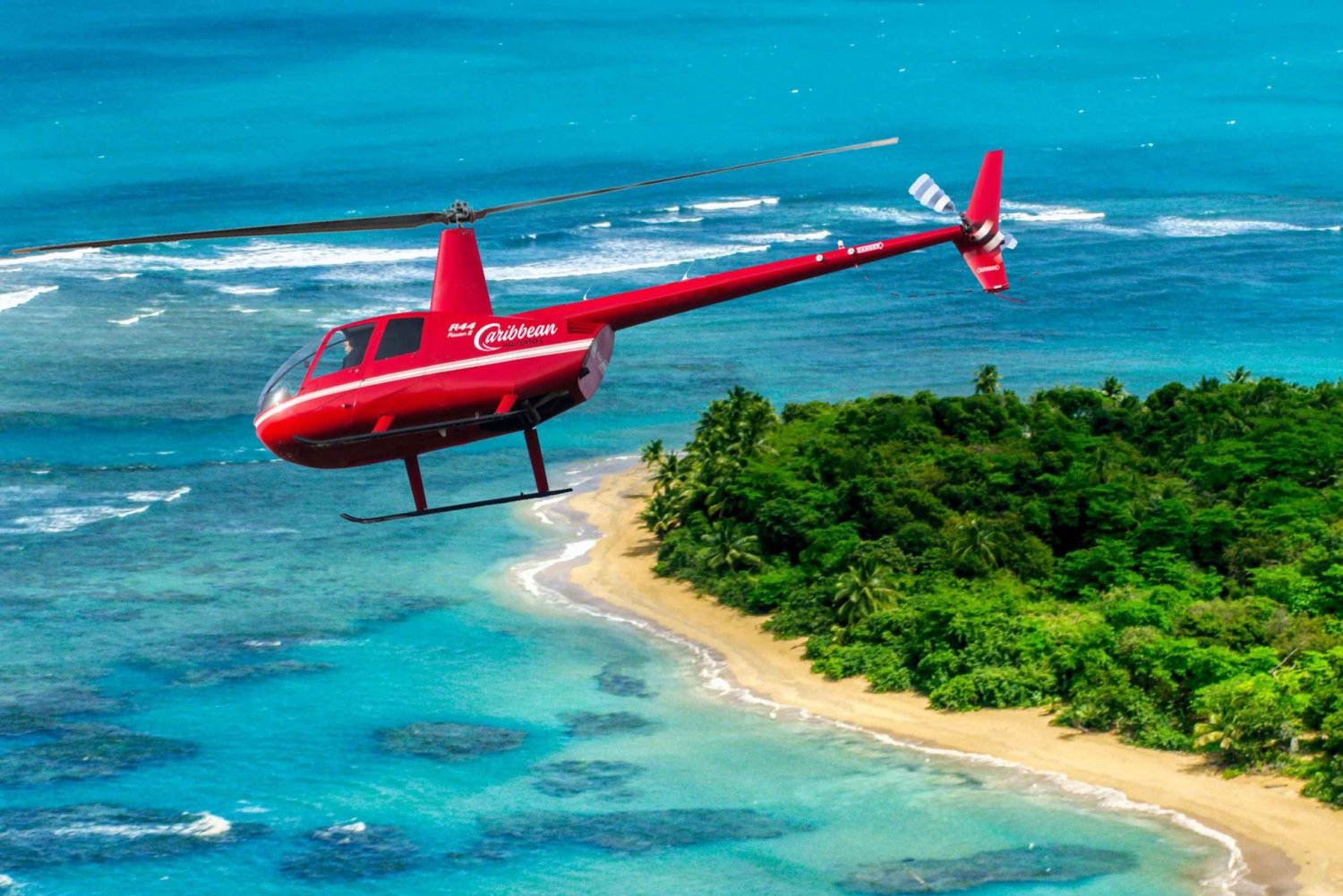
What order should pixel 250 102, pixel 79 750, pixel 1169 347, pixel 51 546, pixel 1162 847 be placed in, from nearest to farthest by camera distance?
1. pixel 1162 847
2. pixel 79 750
3. pixel 51 546
4. pixel 1169 347
5. pixel 250 102

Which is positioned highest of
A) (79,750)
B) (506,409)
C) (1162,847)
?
(506,409)

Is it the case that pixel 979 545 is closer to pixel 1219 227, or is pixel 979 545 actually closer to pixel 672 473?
pixel 672 473

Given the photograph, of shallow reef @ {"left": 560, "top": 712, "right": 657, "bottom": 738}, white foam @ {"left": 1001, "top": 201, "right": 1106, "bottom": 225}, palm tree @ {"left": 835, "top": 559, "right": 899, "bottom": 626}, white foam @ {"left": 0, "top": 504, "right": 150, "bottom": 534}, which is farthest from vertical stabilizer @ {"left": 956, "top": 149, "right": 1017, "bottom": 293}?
white foam @ {"left": 1001, "top": 201, "right": 1106, "bottom": 225}

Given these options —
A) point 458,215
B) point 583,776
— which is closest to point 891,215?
point 583,776

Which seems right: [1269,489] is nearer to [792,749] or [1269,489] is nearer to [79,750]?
[792,749]

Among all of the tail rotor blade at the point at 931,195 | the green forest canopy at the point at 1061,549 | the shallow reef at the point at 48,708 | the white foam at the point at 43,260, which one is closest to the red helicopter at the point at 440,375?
the tail rotor blade at the point at 931,195

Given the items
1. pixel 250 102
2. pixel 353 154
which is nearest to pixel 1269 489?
pixel 353 154
